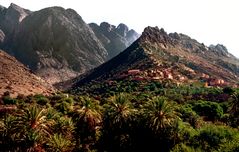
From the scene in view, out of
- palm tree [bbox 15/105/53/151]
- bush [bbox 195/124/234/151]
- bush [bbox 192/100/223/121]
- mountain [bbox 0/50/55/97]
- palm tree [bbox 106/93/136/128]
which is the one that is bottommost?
bush [bbox 195/124/234/151]

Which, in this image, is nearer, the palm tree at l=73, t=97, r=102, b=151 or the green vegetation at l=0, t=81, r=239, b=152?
the green vegetation at l=0, t=81, r=239, b=152

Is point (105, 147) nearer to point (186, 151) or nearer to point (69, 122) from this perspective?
point (69, 122)

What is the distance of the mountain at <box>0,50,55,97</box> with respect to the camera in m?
137

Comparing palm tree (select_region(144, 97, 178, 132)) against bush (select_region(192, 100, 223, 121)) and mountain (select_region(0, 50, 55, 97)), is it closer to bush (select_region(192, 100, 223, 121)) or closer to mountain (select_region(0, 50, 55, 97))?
bush (select_region(192, 100, 223, 121))

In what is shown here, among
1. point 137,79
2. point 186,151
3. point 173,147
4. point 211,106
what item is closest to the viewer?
point 186,151

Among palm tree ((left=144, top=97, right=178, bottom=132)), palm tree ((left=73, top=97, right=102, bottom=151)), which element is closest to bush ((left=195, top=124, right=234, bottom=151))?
palm tree ((left=144, top=97, right=178, bottom=132))

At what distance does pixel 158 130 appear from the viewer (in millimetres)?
73312

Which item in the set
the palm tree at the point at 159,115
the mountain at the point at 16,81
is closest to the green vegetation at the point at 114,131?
the palm tree at the point at 159,115

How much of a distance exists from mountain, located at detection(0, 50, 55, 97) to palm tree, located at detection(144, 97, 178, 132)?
68.8 meters

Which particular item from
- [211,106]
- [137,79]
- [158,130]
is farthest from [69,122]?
[137,79]

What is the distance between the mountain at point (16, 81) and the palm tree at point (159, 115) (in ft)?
226

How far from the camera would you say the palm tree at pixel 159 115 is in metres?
73.0

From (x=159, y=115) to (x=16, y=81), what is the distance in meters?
86.7

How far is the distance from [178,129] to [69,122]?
2207cm
